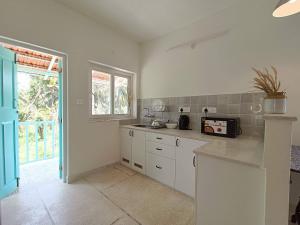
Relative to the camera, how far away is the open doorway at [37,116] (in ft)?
9.26

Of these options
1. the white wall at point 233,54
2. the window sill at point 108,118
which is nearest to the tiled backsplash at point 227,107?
the white wall at point 233,54

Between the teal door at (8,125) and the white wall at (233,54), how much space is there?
237 centimetres

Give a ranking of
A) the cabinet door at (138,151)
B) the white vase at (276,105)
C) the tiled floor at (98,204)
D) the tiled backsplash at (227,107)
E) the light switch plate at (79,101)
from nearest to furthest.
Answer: the white vase at (276,105)
the tiled floor at (98,204)
the tiled backsplash at (227,107)
the light switch plate at (79,101)
the cabinet door at (138,151)

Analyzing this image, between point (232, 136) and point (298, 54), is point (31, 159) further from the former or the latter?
point (298, 54)

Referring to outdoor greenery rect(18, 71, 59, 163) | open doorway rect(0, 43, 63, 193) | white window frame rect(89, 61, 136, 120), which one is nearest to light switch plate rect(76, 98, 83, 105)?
white window frame rect(89, 61, 136, 120)

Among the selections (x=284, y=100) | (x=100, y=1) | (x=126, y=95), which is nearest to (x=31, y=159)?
(x=126, y=95)

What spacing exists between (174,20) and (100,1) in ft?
4.01

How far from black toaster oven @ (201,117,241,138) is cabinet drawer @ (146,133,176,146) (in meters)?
0.52

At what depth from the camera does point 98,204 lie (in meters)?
1.81

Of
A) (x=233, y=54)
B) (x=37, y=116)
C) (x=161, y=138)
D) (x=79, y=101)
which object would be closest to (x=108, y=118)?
(x=79, y=101)

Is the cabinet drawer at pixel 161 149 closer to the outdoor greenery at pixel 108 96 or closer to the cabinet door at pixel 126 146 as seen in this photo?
the cabinet door at pixel 126 146

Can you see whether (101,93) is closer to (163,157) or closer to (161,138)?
(161,138)

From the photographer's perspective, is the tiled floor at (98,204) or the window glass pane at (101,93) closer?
the tiled floor at (98,204)

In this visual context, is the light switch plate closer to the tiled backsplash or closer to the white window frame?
the white window frame
